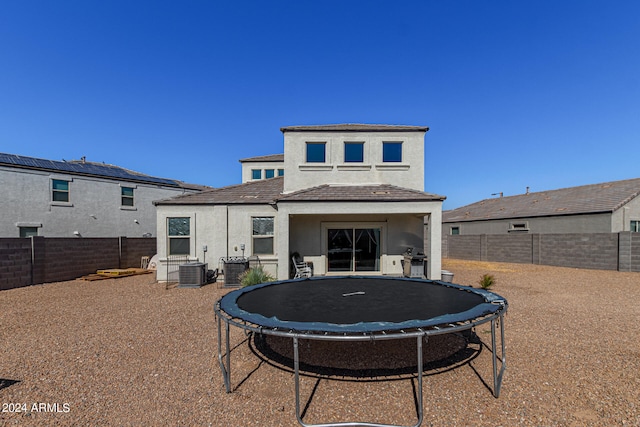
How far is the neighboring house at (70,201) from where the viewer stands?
535 inches

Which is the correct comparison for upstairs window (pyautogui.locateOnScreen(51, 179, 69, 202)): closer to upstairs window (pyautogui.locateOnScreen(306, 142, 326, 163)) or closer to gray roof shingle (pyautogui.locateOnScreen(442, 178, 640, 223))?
upstairs window (pyautogui.locateOnScreen(306, 142, 326, 163))

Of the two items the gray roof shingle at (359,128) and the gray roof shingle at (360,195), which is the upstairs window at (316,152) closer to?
the gray roof shingle at (359,128)

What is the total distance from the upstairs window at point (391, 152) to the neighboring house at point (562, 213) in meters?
13.9

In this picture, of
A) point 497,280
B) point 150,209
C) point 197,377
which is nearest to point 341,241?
point 497,280

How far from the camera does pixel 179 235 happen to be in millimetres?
11367

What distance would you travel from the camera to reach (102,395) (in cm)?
354

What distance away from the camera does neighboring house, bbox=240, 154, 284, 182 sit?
752 inches

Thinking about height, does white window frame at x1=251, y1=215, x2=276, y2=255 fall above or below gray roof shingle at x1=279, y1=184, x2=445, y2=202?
below

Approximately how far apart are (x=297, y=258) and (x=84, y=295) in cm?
743

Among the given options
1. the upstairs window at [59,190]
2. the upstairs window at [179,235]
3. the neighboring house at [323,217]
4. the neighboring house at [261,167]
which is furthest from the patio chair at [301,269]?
the upstairs window at [59,190]

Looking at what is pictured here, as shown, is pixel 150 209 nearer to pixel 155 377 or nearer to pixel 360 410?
pixel 155 377

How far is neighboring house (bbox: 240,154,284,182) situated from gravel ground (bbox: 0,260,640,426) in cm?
1318

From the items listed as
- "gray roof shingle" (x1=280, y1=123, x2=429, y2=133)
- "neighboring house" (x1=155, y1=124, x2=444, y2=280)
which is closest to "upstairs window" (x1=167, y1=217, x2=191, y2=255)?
"neighboring house" (x1=155, y1=124, x2=444, y2=280)

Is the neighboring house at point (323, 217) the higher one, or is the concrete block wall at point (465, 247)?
the neighboring house at point (323, 217)
